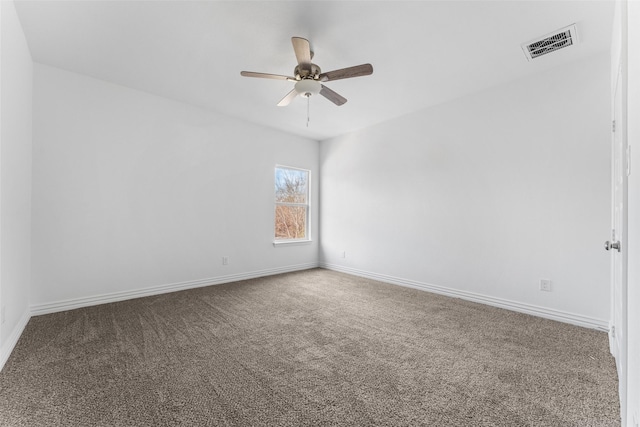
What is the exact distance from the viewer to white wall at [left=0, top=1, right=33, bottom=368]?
6.60 ft

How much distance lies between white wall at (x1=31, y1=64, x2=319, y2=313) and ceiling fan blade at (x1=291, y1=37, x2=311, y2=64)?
89.3 inches

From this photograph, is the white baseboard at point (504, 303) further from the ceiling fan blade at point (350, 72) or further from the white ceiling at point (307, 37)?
the ceiling fan blade at point (350, 72)

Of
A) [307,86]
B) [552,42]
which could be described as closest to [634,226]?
[552,42]

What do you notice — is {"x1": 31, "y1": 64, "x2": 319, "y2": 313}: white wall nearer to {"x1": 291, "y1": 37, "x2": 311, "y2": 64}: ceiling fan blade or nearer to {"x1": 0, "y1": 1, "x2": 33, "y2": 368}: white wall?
{"x1": 0, "y1": 1, "x2": 33, "y2": 368}: white wall

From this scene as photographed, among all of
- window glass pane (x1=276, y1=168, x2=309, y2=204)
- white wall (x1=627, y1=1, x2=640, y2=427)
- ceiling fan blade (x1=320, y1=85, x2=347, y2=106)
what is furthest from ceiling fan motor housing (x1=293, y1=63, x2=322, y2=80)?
window glass pane (x1=276, y1=168, x2=309, y2=204)

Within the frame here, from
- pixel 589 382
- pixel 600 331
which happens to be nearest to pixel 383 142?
pixel 600 331

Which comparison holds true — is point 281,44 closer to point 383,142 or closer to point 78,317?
point 383,142

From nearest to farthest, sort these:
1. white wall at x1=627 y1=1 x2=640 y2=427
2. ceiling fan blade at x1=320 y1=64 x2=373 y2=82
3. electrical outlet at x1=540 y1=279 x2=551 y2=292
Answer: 1. white wall at x1=627 y1=1 x2=640 y2=427
2. ceiling fan blade at x1=320 y1=64 x2=373 y2=82
3. electrical outlet at x1=540 y1=279 x2=551 y2=292

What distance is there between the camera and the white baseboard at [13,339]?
1.97 meters

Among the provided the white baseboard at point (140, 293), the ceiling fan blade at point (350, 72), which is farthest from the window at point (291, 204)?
the ceiling fan blade at point (350, 72)

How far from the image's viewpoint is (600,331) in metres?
2.59

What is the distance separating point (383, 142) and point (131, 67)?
3351 mm

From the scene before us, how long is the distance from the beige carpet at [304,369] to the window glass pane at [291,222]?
6.99 feet

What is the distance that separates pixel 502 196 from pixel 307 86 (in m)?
2.46
